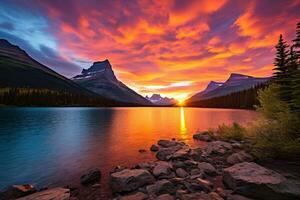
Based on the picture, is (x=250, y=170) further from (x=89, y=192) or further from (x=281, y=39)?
(x=281, y=39)

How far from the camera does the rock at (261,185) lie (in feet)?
35.1

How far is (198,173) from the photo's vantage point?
51.6 ft

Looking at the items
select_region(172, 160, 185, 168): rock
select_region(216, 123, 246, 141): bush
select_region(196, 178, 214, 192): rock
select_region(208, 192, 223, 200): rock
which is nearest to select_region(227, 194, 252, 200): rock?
select_region(208, 192, 223, 200): rock

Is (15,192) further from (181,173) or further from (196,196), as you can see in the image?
(181,173)

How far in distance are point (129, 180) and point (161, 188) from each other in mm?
2225

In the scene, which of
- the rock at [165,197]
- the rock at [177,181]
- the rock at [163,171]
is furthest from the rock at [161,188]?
the rock at [163,171]

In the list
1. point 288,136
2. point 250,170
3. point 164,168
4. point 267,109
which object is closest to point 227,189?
point 250,170

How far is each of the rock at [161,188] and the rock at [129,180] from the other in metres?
0.79

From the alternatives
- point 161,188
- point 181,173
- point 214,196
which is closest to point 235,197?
point 214,196

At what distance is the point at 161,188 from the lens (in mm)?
12508

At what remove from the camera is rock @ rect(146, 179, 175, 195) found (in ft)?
40.5

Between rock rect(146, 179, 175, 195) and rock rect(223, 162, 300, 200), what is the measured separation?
150 inches

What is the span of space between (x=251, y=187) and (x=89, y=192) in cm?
1014

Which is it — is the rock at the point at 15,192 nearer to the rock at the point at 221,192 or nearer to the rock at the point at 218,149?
the rock at the point at 221,192
